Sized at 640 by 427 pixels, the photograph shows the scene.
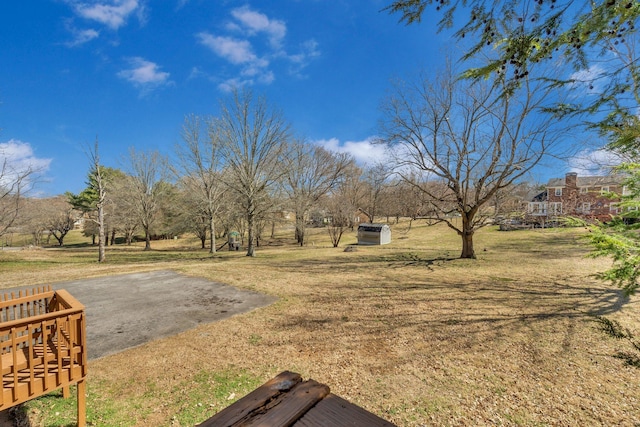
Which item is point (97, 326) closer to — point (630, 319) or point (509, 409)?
point (509, 409)

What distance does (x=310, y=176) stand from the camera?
26031 mm

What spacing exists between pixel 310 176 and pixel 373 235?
872cm

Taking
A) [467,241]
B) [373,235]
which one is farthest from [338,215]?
[467,241]

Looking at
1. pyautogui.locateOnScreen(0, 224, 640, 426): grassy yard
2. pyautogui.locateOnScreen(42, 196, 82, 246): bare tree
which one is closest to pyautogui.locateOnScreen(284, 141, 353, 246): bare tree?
pyautogui.locateOnScreen(0, 224, 640, 426): grassy yard

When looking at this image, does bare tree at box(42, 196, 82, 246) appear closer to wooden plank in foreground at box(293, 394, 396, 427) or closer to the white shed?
the white shed

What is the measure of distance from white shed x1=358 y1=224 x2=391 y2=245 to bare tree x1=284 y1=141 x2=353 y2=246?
508cm

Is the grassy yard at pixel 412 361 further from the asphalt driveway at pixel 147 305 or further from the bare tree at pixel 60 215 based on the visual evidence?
the bare tree at pixel 60 215

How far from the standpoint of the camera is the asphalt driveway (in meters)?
4.53

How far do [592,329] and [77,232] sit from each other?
58699 mm

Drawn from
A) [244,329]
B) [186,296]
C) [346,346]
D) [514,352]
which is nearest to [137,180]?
[186,296]

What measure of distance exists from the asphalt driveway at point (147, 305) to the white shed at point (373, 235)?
1549cm

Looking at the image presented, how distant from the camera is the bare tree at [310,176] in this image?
2316 centimetres

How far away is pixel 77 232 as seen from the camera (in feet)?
142

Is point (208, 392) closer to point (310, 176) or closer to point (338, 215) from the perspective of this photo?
point (338, 215)
